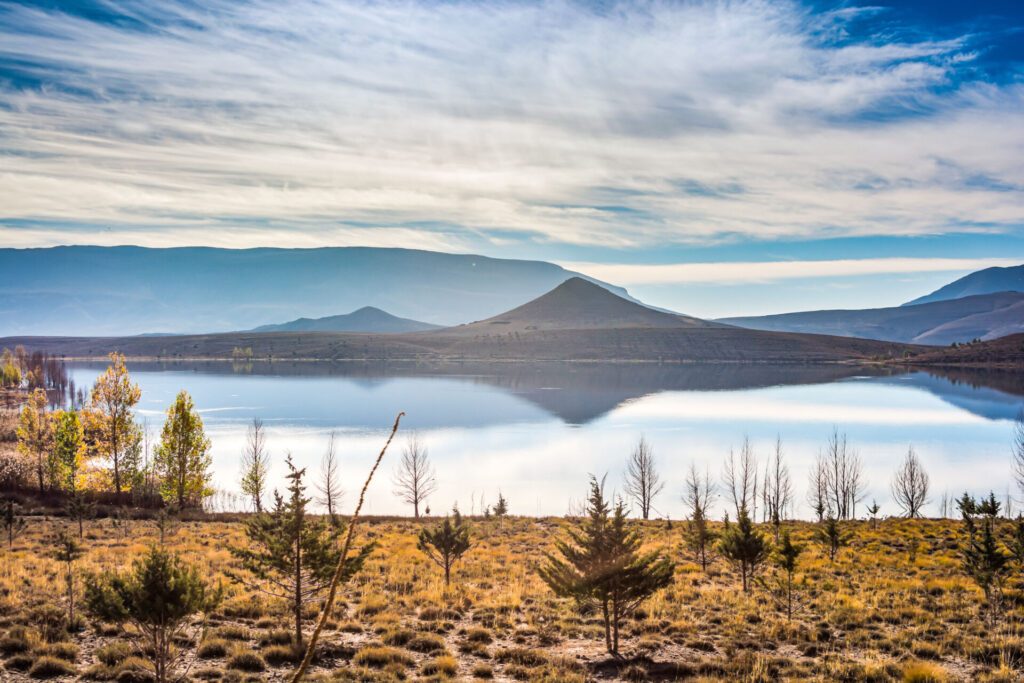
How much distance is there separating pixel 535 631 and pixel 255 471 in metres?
39.4

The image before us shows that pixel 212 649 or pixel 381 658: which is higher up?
pixel 212 649

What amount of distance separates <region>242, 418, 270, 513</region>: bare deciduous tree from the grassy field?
2314 cm

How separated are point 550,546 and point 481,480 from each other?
124ft

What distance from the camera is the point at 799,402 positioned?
454 feet

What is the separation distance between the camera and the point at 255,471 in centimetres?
5294

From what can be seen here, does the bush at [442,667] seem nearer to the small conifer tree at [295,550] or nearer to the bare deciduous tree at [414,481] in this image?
the small conifer tree at [295,550]

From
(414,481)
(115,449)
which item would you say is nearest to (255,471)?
(414,481)

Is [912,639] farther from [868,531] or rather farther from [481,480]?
[481,480]

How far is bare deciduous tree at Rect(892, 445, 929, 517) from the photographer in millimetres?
56562

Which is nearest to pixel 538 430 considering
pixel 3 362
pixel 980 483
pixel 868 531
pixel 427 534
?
pixel 980 483

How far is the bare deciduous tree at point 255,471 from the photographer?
52.3 meters

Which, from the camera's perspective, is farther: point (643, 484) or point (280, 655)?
point (643, 484)

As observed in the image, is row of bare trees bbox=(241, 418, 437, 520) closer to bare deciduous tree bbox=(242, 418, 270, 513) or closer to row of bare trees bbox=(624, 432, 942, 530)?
bare deciduous tree bbox=(242, 418, 270, 513)

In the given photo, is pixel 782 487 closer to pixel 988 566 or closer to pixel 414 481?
pixel 414 481
